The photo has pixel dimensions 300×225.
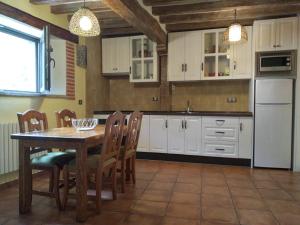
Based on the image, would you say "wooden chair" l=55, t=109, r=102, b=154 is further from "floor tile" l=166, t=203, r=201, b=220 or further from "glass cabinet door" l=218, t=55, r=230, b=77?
"glass cabinet door" l=218, t=55, r=230, b=77

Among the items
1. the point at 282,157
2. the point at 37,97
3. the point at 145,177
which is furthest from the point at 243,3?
the point at 37,97

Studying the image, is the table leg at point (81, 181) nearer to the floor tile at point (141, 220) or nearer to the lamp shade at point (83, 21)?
the floor tile at point (141, 220)

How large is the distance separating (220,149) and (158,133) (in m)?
1.09

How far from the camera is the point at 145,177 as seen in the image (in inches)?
135

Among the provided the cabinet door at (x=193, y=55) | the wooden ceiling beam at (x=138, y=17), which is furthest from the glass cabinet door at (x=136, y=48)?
the cabinet door at (x=193, y=55)

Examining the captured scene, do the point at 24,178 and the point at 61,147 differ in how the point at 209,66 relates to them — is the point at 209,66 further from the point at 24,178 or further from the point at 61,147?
the point at 24,178

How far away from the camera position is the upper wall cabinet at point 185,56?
448 centimetres

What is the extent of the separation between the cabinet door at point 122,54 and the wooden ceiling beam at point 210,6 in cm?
138

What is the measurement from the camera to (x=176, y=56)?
4.60 meters

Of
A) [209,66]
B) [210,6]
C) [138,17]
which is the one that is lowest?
[209,66]

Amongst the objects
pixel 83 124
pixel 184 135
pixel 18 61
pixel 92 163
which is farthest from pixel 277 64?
pixel 18 61

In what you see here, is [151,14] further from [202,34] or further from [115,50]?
[115,50]

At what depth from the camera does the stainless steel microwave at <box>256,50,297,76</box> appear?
3785 millimetres

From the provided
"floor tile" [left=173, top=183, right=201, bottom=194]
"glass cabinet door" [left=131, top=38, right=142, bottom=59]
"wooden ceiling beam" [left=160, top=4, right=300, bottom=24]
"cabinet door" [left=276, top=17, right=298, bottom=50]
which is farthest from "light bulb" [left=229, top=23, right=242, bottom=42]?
"glass cabinet door" [left=131, top=38, right=142, bottom=59]
